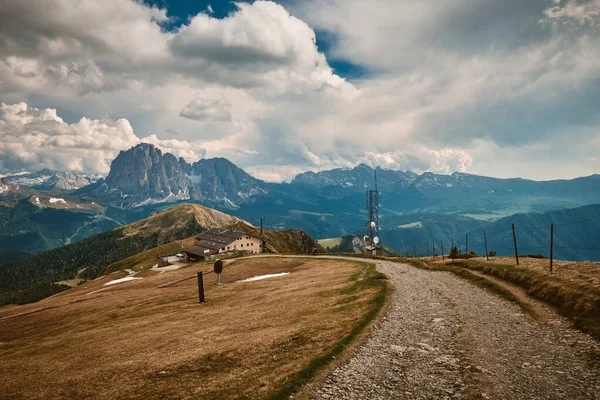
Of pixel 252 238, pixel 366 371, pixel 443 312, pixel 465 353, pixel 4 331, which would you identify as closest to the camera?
pixel 366 371

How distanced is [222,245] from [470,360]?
141 m

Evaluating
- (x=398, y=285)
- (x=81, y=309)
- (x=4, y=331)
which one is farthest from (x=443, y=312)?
(x=4, y=331)

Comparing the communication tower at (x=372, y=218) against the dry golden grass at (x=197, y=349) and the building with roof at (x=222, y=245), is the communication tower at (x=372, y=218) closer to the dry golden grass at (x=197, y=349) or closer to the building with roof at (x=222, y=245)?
the dry golden grass at (x=197, y=349)

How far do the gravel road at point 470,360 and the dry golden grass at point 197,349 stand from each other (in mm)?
3218

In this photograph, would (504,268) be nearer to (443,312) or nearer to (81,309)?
(443,312)

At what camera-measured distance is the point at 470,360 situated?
59.0ft

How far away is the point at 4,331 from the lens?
60000 mm

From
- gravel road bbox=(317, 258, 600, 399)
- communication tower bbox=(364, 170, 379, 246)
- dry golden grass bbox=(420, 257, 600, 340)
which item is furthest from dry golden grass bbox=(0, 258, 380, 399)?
communication tower bbox=(364, 170, 379, 246)

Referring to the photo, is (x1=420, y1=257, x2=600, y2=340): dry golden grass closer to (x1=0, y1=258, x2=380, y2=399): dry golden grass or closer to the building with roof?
(x1=0, y1=258, x2=380, y2=399): dry golden grass

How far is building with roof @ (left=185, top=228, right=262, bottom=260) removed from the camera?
142500 mm

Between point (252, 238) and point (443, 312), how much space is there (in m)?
144

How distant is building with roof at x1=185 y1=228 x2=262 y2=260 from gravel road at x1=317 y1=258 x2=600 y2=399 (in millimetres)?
122588

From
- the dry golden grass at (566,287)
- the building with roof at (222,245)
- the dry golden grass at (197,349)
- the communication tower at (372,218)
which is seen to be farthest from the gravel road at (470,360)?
the building with roof at (222,245)

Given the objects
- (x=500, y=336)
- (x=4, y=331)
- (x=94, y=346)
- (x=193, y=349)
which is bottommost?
(x=4, y=331)
